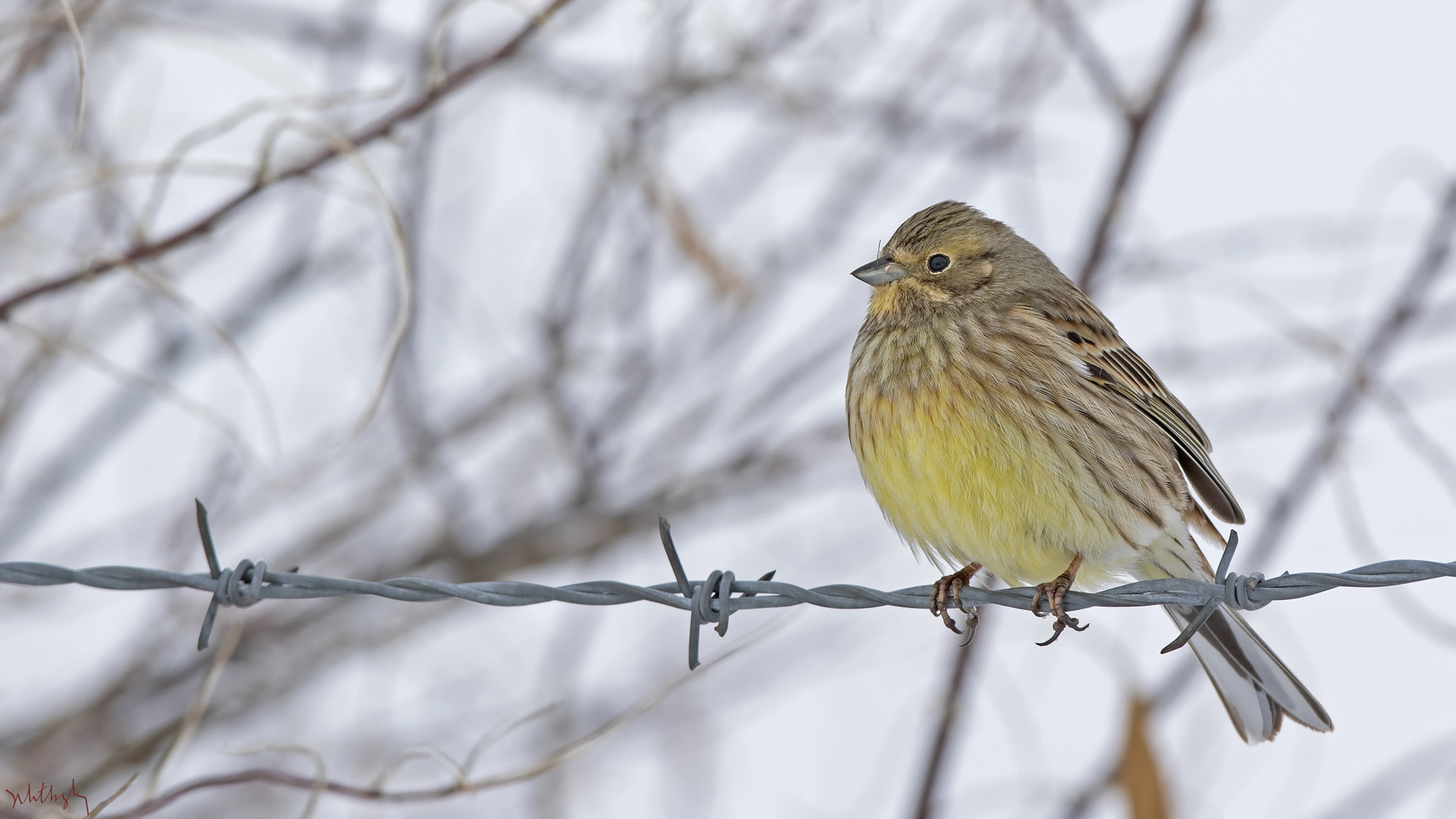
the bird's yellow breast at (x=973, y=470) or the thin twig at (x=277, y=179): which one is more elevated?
the thin twig at (x=277, y=179)

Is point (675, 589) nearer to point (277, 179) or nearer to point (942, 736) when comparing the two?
point (277, 179)

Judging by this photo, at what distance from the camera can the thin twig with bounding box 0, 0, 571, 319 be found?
3547 millimetres

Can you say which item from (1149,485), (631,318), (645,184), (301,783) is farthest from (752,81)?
(301,783)

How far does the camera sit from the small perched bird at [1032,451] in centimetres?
435

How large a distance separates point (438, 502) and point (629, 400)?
1.05 metres

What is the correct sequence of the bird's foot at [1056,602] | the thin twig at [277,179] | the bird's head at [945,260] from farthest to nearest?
1. the bird's head at [945,260]
2. the bird's foot at [1056,602]
3. the thin twig at [277,179]

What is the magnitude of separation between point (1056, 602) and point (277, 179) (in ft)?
7.90

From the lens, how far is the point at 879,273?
509cm

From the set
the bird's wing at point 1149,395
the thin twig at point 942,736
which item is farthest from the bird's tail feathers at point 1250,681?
the thin twig at point 942,736

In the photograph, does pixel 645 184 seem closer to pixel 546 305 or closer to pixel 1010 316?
pixel 546 305

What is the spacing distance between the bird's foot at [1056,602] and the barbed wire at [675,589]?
0.49m

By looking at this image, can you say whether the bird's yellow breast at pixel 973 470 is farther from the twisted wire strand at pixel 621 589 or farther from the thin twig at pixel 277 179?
the thin twig at pixel 277 179

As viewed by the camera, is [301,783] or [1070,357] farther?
[1070,357]

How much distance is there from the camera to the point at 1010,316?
4.84 meters
